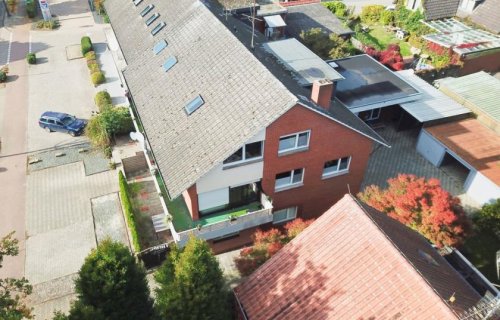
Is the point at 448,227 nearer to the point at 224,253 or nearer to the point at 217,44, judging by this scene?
the point at 224,253

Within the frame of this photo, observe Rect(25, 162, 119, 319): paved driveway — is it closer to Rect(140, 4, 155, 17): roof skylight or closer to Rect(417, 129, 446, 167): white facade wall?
Rect(140, 4, 155, 17): roof skylight

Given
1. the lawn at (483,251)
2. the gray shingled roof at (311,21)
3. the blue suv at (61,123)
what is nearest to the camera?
the lawn at (483,251)

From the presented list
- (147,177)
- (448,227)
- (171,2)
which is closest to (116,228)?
(147,177)

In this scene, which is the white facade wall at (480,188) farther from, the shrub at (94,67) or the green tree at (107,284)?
the shrub at (94,67)

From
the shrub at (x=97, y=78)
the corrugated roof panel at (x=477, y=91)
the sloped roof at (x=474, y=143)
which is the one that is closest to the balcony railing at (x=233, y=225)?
the sloped roof at (x=474, y=143)

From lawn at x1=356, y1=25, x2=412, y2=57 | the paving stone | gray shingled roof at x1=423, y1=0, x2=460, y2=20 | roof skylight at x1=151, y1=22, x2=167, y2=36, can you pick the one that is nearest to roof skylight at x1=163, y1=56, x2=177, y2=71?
roof skylight at x1=151, y1=22, x2=167, y2=36

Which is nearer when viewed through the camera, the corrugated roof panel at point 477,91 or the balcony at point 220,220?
the balcony at point 220,220

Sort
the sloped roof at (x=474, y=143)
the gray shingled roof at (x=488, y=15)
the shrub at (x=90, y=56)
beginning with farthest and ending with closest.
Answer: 1. the gray shingled roof at (x=488, y=15)
2. the shrub at (x=90, y=56)
3. the sloped roof at (x=474, y=143)
